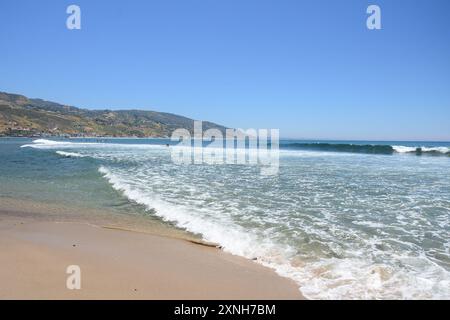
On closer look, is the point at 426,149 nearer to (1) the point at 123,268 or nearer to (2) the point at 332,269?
(2) the point at 332,269

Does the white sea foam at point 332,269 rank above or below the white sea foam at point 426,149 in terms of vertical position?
below

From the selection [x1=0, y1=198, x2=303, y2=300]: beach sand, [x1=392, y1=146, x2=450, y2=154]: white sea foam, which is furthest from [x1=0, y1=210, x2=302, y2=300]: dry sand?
[x1=392, y1=146, x2=450, y2=154]: white sea foam

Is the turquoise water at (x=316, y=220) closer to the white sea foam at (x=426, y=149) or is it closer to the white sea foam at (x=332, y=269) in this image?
the white sea foam at (x=332, y=269)

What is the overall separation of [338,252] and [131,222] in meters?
5.16

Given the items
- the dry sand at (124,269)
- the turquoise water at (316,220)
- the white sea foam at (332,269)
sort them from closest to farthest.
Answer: the dry sand at (124,269)
the white sea foam at (332,269)
the turquoise water at (316,220)

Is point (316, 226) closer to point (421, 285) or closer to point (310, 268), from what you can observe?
point (310, 268)

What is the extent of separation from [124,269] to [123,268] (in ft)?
0.20

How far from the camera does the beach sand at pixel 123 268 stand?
448 cm

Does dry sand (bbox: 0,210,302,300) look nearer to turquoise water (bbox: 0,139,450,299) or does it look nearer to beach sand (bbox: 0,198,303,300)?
beach sand (bbox: 0,198,303,300)

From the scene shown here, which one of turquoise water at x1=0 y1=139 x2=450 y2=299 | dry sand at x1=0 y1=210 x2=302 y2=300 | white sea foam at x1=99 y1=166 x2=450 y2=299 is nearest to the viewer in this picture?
dry sand at x1=0 y1=210 x2=302 y2=300

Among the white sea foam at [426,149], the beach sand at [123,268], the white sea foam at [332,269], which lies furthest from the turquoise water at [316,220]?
the white sea foam at [426,149]

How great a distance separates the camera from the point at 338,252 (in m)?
6.14

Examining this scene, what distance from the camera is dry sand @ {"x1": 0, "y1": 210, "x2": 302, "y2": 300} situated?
4473 millimetres
